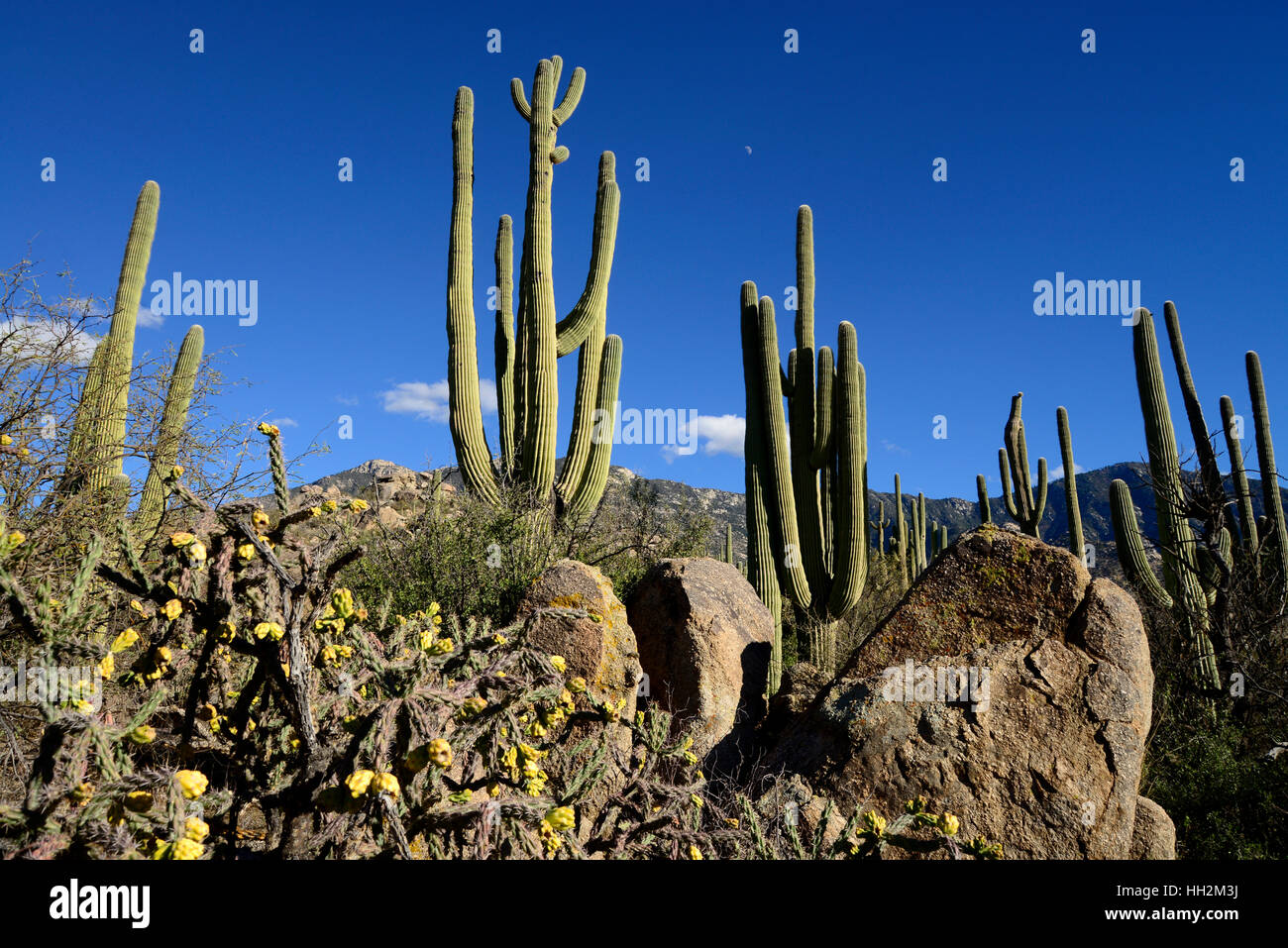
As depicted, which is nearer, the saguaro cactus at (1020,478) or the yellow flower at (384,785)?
the yellow flower at (384,785)

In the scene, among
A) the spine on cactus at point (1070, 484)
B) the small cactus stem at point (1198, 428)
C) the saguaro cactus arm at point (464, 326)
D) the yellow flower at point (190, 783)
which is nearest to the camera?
the yellow flower at point (190, 783)

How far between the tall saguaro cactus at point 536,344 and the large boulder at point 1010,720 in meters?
6.92

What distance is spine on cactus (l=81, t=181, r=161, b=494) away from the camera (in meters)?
5.31

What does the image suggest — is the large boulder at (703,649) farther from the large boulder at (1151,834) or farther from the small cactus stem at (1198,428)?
the small cactus stem at (1198,428)

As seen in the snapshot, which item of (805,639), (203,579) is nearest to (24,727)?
(203,579)

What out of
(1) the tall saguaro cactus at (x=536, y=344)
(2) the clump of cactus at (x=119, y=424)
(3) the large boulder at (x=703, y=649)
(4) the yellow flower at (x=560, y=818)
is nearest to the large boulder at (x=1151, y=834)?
(3) the large boulder at (x=703, y=649)

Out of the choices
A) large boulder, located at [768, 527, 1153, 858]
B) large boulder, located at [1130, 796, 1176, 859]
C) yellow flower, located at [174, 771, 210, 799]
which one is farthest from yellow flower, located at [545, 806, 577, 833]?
large boulder, located at [1130, 796, 1176, 859]

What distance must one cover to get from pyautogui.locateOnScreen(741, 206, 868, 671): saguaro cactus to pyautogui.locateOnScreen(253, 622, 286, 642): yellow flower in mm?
9244

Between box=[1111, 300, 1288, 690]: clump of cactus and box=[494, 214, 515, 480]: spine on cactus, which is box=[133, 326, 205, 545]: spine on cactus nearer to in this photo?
box=[494, 214, 515, 480]: spine on cactus

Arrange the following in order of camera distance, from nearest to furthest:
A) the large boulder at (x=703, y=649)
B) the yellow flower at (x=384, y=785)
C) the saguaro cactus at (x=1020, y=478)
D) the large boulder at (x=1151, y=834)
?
1. the yellow flower at (x=384, y=785)
2. the large boulder at (x=1151, y=834)
3. the large boulder at (x=703, y=649)
4. the saguaro cactus at (x=1020, y=478)

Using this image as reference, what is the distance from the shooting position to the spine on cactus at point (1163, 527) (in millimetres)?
8516

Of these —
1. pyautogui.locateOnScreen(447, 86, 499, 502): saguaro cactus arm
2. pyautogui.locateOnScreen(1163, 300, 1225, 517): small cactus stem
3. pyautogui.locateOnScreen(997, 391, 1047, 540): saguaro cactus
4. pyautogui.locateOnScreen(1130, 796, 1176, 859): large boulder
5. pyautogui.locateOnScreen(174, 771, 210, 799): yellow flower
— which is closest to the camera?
pyautogui.locateOnScreen(174, 771, 210, 799): yellow flower

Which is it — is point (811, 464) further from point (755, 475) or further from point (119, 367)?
point (119, 367)
